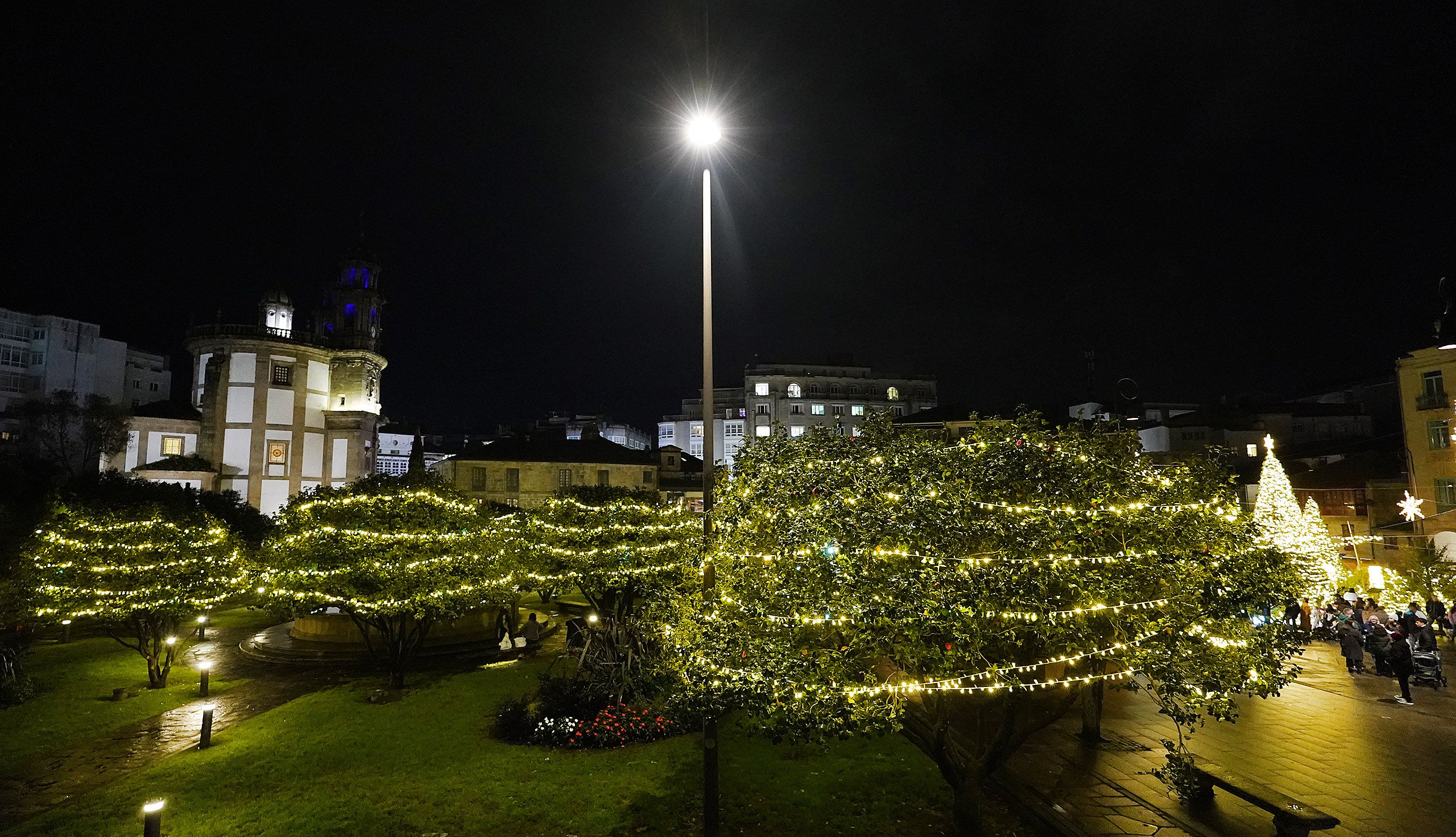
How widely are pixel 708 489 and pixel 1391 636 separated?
16.4m

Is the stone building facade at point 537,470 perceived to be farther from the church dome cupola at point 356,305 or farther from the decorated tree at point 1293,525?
the decorated tree at point 1293,525

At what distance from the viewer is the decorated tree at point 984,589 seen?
6.48 m

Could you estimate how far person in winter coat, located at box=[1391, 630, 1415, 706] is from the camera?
14.0m

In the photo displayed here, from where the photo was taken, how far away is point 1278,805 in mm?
7945

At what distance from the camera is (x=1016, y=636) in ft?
23.3

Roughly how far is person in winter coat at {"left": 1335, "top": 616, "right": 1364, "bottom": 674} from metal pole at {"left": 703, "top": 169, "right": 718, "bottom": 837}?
17531 millimetres

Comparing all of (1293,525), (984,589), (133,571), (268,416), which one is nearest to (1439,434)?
(1293,525)

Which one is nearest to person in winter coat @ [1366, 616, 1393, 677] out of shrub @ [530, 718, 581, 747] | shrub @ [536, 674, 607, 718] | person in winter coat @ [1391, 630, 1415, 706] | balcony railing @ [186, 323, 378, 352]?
person in winter coat @ [1391, 630, 1415, 706]

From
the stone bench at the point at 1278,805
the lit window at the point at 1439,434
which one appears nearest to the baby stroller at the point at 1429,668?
the stone bench at the point at 1278,805

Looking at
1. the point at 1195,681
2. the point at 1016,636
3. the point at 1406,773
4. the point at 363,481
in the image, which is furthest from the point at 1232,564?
the point at 363,481

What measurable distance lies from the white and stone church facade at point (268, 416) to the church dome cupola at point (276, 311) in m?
0.12

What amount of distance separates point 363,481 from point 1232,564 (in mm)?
17918

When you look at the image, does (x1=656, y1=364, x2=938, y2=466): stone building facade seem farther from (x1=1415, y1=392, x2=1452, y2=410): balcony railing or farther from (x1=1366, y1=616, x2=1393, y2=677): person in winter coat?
(x1=1366, y1=616, x2=1393, y2=677): person in winter coat

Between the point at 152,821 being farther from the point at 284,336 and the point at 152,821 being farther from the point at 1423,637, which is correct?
the point at 284,336
